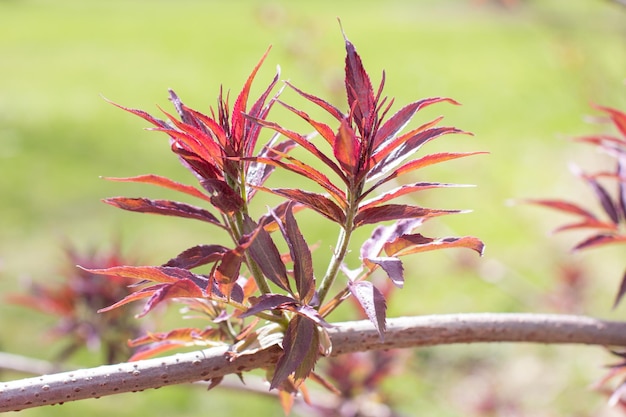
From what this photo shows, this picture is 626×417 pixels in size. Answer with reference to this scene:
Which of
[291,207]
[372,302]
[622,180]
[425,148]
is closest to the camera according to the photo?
[372,302]

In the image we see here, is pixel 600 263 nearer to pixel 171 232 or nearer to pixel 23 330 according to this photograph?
pixel 171 232

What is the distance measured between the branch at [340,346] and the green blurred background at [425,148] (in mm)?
381

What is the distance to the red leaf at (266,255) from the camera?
0.84 m

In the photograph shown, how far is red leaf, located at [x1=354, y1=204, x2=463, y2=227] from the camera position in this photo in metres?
0.82

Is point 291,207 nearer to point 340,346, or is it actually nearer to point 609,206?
point 340,346

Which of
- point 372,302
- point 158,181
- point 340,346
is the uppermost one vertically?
point 158,181

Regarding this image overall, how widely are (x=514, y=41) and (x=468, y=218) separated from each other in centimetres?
704

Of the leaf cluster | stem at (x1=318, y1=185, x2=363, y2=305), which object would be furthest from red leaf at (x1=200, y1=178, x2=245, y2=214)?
stem at (x1=318, y1=185, x2=363, y2=305)

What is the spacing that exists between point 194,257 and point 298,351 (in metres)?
0.15

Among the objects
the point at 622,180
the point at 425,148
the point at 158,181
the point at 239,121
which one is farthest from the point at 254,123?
the point at 425,148

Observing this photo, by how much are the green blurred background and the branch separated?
381 millimetres

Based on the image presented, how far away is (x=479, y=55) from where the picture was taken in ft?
37.7

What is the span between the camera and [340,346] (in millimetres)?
903

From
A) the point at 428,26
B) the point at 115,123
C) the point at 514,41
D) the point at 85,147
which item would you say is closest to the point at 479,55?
the point at 514,41
